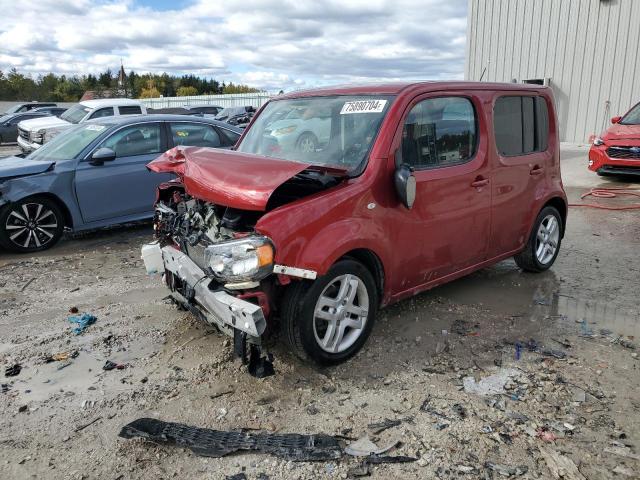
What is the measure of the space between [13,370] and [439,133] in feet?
11.7

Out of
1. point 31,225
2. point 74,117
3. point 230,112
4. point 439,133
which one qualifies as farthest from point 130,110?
point 439,133

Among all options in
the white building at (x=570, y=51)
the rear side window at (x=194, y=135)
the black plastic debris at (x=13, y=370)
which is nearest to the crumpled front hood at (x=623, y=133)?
the white building at (x=570, y=51)

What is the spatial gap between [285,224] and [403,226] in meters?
1.03

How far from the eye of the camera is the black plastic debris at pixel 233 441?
9.25ft

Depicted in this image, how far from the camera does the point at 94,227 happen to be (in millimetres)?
7059

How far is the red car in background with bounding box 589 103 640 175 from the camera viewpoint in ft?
34.1

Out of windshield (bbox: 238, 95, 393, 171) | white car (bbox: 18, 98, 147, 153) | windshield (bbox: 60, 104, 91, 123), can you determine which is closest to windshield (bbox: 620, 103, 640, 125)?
windshield (bbox: 238, 95, 393, 171)

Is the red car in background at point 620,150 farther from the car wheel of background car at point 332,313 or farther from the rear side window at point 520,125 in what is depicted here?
the car wheel of background car at point 332,313

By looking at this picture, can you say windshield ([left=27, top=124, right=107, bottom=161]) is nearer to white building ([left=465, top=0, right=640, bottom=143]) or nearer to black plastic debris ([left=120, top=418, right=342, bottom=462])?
black plastic debris ([left=120, top=418, right=342, bottom=462])

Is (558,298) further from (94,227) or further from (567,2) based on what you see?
(567,2)

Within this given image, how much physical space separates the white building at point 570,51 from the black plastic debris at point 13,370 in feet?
59.1

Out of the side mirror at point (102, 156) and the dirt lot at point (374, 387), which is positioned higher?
the side mirror at point (102, 156)

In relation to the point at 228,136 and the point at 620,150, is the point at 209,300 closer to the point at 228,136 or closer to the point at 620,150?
the point at 228,136

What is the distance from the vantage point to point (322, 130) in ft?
13.6
